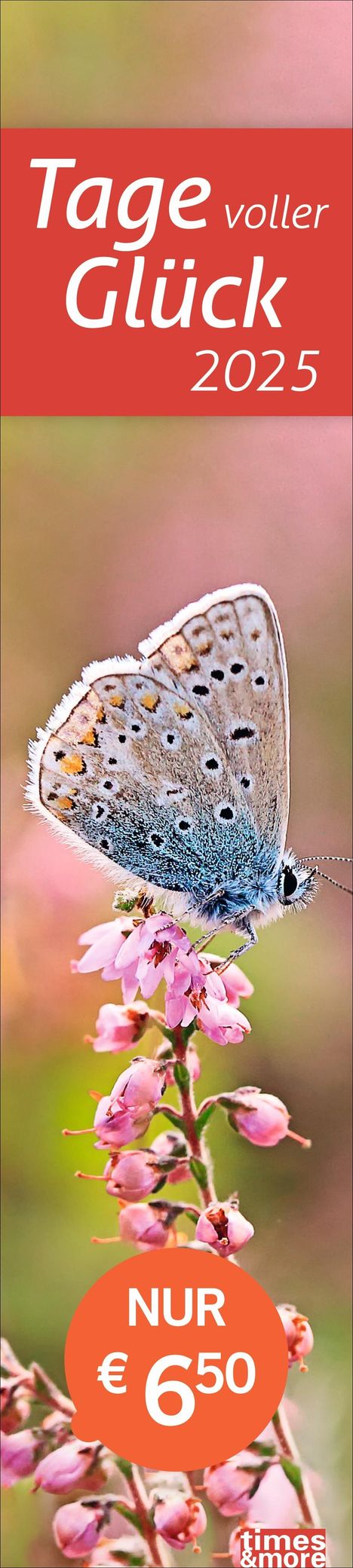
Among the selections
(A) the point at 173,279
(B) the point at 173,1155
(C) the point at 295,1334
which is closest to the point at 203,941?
(B) the point at 173,1155

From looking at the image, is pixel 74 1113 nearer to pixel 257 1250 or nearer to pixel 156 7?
pixel 257 1250

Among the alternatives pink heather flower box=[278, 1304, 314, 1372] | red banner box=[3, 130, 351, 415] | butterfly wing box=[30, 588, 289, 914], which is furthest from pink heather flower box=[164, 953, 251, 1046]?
red banner box=[3, 130, 351, 415]

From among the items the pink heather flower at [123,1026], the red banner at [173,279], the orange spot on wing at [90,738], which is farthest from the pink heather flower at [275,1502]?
the red banner at [173,279]

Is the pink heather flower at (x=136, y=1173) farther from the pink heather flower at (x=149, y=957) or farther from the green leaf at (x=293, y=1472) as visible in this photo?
the green leaf at (x=293, y=1472)

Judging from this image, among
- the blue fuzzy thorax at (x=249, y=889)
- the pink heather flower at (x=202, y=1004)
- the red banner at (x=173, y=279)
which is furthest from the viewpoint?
the red banner at (x=173, y=279)

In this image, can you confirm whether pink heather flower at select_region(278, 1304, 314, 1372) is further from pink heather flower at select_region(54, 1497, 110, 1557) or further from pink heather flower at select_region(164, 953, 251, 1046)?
pink heather flower at select_region(164, 953, 251, 1046)

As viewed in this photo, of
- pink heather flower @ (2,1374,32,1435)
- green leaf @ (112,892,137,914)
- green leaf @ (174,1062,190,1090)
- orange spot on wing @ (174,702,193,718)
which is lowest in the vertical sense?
pink heather flower @ (2,1374,32,1435)

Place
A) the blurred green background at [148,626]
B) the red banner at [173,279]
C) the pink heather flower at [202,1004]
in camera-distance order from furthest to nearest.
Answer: the blurred green background at [148,626]
the red banner at [173,279]
the pink heather flower at [202,1004]

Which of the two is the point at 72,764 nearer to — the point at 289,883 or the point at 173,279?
the point at 289,883
